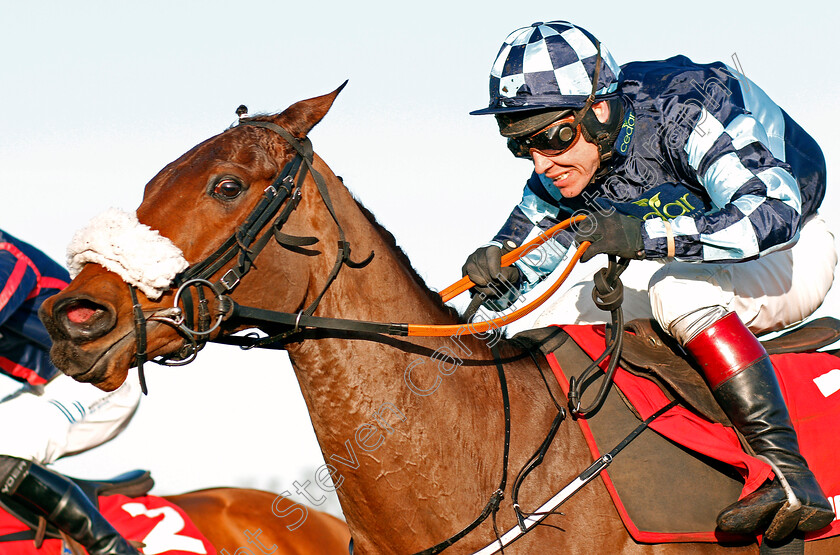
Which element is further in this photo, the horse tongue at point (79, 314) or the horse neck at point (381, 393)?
the horse neck at point (381, 393)

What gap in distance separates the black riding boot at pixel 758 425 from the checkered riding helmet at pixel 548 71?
120 cm

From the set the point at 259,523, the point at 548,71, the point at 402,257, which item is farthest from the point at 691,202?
the point at 259,523

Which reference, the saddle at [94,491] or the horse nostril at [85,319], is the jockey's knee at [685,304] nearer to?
the horse nostril at [85,319]

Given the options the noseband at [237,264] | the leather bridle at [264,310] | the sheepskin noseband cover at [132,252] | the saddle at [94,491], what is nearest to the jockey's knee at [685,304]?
the leather bridle at [264,310]

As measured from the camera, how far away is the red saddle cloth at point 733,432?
3385 millimetres

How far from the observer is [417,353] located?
3545 millimetres

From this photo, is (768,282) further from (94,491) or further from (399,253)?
(94,491)

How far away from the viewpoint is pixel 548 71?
387cm

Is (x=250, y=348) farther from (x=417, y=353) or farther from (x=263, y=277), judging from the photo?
(x=417, y=353)

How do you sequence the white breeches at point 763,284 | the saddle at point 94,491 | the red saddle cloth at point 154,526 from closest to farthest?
the white breeches at point 763,284, the saddle at point 94,491, the red saddle cloth at point 154,526

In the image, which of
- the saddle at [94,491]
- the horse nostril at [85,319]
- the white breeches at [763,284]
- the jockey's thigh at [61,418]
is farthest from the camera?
the jockey's thigh at [61,418]

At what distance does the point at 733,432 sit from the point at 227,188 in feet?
7.54

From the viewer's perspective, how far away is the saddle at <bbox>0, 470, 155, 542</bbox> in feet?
19.0

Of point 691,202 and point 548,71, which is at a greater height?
point 548,71
